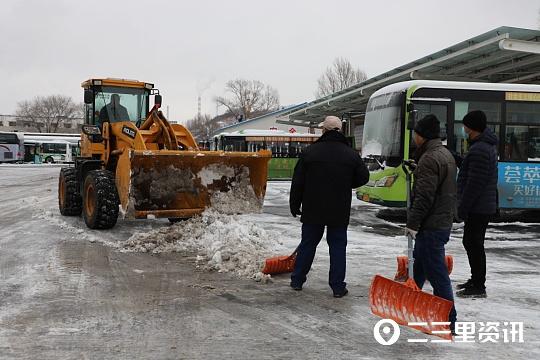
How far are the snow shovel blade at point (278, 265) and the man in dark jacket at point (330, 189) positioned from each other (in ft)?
2.72

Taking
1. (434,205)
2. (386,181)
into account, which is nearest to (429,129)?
(434,205)

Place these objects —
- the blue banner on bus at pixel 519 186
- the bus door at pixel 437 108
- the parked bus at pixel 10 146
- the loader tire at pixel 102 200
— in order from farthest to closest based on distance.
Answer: the parked bus at pixel 10 146 < the bus door at pixel 437 108 < the blue banner on bus at pixel 519 186 < the loader tire at pixel 102 200

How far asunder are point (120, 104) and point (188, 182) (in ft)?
11.0

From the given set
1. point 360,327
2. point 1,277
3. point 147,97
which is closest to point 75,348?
point 360,327

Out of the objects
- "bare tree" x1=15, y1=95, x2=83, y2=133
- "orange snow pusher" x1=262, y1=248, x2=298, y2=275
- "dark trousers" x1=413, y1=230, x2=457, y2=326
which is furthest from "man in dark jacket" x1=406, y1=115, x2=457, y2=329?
"bare tree" x1=15, y1=95, x2=83, y2=133

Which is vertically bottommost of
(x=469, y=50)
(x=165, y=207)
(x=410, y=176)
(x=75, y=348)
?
(x=75, y=348)

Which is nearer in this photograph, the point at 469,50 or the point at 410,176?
the point at 410,176

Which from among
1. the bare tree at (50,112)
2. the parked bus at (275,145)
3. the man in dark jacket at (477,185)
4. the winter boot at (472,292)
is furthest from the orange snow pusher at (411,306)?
the bare tree at (50,112)

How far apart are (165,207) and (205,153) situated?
4.20 ft

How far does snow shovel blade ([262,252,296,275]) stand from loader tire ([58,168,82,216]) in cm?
690

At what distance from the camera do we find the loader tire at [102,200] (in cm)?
933

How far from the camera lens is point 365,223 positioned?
39.4 feet

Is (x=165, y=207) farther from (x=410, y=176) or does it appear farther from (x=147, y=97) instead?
(x=410, y=176)

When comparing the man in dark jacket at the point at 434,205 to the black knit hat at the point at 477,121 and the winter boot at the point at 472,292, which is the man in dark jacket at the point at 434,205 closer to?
the black knit hat at the point at 477,121
